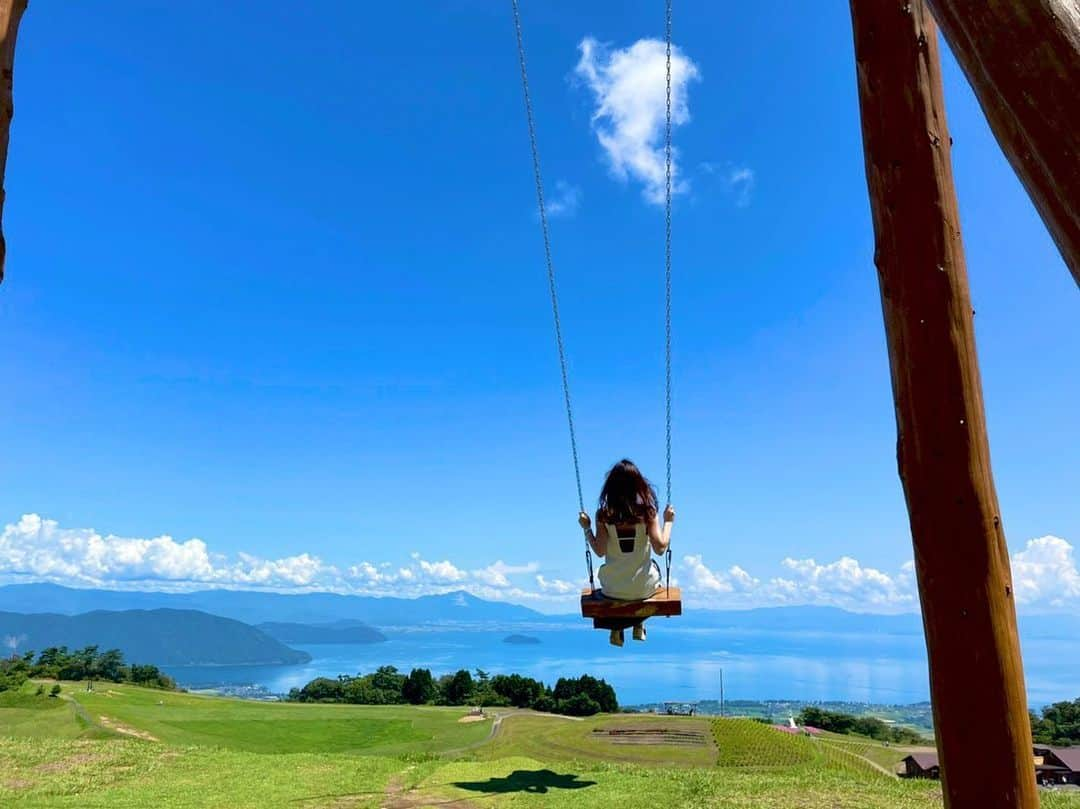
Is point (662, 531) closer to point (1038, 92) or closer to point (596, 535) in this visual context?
point (596, 535)

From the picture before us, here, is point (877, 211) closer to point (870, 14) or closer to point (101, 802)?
point (870, 14)

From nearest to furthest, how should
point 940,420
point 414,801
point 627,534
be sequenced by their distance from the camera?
1. point 940,420
2. point 627,534
3. point 414,801

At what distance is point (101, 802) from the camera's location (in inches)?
340

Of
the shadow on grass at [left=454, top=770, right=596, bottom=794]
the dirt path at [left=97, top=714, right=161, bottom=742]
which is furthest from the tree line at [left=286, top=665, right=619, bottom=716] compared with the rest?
the shadow on grass at [left=454, top=770, right=596, bottom=794]

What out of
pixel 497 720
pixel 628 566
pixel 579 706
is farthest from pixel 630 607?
pixel 579 706

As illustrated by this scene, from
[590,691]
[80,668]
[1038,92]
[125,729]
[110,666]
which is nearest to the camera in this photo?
[1038,92]

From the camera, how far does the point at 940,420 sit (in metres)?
2.84

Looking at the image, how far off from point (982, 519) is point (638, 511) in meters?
3.97

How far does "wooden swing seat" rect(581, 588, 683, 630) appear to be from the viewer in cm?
671

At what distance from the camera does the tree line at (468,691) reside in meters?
31.1

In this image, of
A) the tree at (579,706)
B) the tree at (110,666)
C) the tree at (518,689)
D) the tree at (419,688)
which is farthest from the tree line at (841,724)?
the tree at (110,666)

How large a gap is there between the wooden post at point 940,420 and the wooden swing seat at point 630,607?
13.2 feet

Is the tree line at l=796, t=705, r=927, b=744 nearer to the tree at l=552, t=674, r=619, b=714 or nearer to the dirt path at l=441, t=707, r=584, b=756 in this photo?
the tree at l=552, t=674, r=619, b=714

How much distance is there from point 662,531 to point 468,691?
32.4 meters
